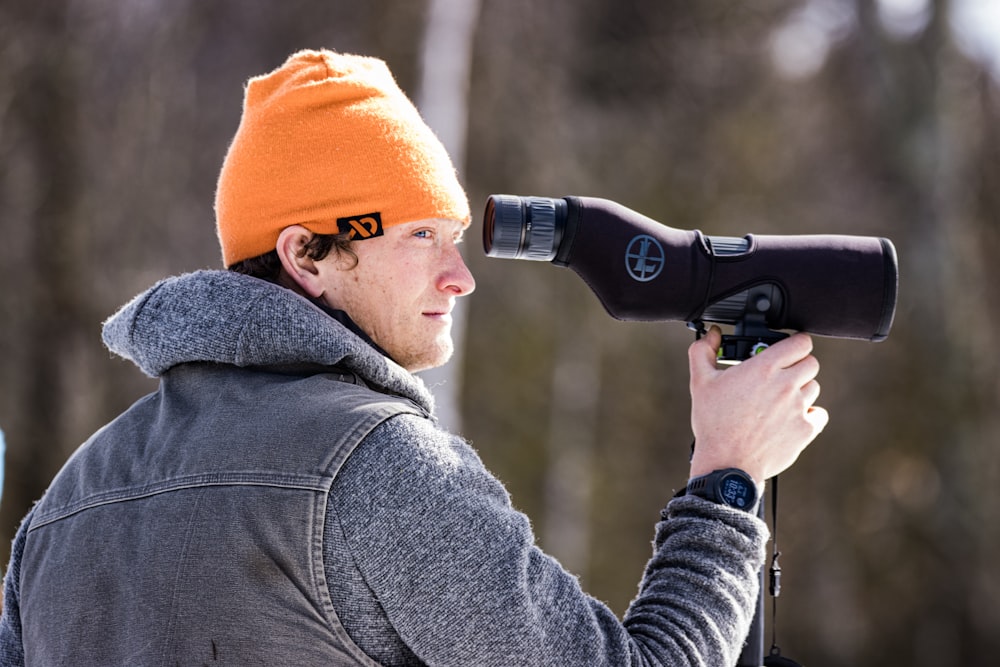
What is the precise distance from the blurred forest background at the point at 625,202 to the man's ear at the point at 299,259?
4.36 m

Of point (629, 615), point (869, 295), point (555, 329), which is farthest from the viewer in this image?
point (555, 329)

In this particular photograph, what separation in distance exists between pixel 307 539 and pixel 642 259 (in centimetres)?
58

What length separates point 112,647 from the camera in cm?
117

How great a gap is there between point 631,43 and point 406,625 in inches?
385

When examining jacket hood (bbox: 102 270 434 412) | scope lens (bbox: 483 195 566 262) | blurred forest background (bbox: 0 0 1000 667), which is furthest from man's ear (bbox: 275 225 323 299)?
blurred forest background (bbox: 0 0 1000 667)

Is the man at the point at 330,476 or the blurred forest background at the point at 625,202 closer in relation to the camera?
the man at the point at 330,476

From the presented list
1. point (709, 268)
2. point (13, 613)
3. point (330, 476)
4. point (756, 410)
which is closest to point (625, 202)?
point (709, 268)

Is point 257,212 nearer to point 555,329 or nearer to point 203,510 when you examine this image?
point 203,510

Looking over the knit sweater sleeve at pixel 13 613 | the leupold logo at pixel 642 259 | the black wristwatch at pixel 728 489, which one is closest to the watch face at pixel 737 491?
the black wristwatch at pixel 728 489

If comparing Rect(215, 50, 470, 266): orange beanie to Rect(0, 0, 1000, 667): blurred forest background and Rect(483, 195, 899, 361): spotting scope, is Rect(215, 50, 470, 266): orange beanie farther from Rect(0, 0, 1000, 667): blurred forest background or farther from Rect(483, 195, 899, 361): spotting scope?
Rect(0, 0, 1000, 667): blurred forest background

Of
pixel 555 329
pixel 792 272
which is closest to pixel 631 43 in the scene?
pixel 555 329

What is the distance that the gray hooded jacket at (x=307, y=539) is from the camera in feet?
3.61

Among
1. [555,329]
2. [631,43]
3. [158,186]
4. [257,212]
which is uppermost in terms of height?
[631,43]

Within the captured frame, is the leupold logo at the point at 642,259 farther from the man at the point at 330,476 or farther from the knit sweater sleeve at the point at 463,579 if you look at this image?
the knit sweater sleeve at the point at 463,579
